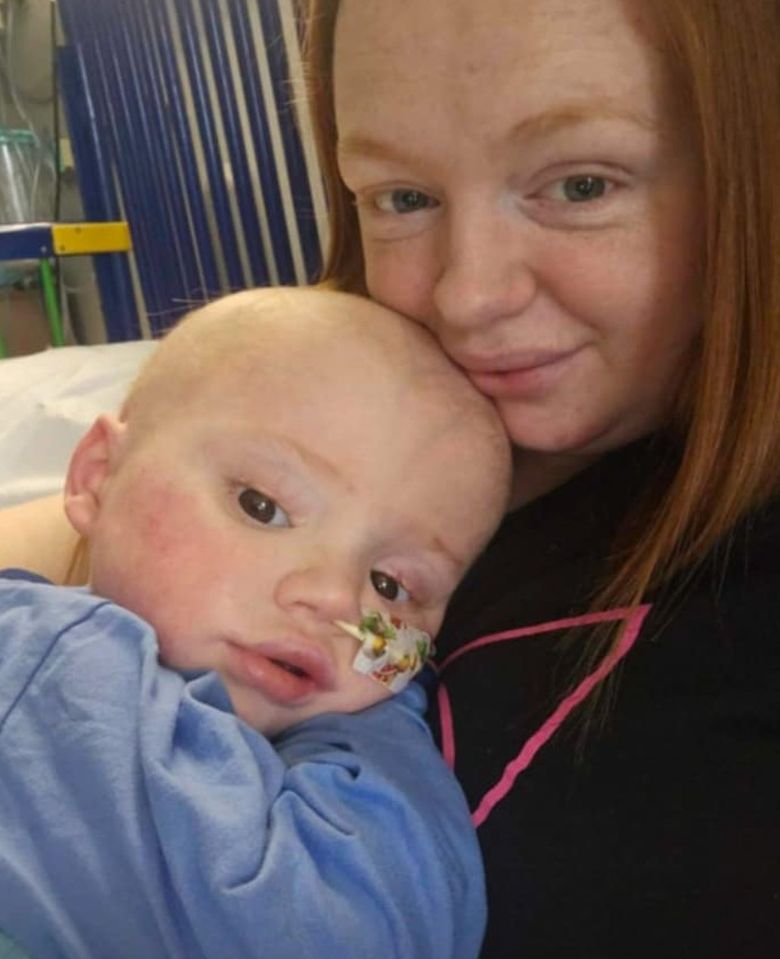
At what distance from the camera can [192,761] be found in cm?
64

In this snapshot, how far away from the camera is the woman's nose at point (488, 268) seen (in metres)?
0.78

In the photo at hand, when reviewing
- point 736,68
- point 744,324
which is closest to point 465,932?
point 744,324

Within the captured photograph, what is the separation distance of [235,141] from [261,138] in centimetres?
9

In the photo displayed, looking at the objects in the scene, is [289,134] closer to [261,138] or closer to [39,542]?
[261,138]

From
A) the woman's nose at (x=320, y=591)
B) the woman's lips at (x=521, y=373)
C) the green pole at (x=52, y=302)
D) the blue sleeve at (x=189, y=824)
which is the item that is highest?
the woman's lips at (x=521, y=373)

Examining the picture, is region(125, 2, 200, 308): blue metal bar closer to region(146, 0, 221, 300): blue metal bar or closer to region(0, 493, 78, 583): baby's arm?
region(146, 0, 221, 300): blue metal bar

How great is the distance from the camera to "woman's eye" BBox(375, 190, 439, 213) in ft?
2.80

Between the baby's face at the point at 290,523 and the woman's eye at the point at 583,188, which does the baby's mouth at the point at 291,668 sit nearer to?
the baby's face at the point at 290,523

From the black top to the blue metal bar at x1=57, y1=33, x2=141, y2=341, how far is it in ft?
7.06

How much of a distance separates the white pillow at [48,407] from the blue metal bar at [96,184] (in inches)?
32.3

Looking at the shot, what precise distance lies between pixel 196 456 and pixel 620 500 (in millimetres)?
297

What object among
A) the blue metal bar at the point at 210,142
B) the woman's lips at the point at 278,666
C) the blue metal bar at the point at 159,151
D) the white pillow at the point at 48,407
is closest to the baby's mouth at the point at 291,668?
the woman's lips at the point at 278,666

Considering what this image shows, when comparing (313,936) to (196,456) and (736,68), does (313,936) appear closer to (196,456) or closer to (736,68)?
(196,456)

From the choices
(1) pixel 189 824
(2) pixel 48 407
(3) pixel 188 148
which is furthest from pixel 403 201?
(3) pixel 188 148
